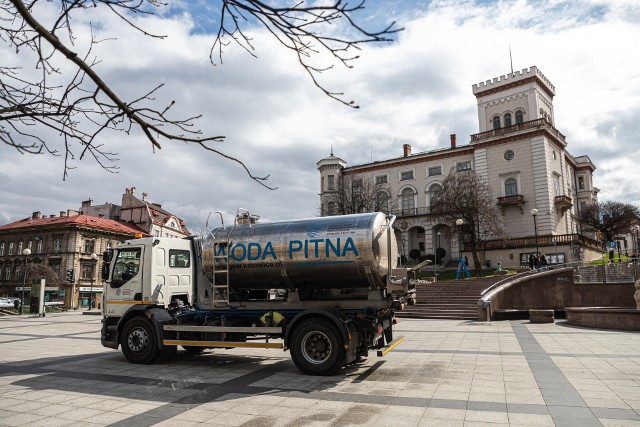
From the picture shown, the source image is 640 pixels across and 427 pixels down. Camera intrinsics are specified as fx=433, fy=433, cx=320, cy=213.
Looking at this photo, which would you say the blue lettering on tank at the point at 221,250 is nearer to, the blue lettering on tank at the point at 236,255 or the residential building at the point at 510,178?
the blue lettering on tank at the point at 236,255

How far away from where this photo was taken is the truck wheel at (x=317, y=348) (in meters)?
8.52

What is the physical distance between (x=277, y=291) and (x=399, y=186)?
51515mm

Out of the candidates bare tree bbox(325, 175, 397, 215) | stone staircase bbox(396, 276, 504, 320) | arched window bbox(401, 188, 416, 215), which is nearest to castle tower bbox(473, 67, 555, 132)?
arched window bbox(401, 188, 416, 215)

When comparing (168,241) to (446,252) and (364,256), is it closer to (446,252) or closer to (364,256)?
(364,256)

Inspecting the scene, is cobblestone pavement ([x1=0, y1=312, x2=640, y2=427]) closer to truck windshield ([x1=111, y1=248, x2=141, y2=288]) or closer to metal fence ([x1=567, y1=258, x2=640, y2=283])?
truck windshield ([x1=111, y1=248, x2=141, y2=288])

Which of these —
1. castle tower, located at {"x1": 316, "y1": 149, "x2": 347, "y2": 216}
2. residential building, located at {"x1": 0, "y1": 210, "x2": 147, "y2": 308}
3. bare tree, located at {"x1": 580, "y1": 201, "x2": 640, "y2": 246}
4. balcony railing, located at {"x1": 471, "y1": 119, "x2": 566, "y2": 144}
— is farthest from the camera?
castle tower, located at {"x1": 316, "y1": 149, "x2": 347, "y2": 216}

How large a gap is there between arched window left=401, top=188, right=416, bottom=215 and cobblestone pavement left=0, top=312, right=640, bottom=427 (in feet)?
151

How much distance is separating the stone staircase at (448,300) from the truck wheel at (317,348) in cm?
1258

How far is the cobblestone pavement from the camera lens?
6012 mm

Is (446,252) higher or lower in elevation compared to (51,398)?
higher

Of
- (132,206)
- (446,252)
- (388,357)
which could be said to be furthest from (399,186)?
(388,357)

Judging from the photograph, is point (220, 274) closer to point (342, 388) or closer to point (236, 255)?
point (236, 255)

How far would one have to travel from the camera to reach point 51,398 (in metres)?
7.28

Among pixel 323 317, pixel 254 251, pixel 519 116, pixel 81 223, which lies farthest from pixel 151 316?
pixel 81 223
